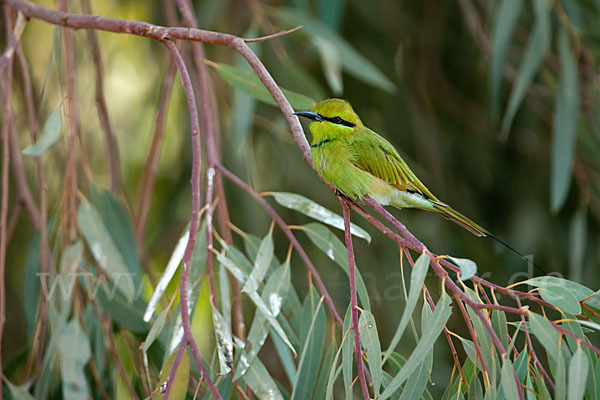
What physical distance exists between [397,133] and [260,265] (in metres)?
1.60

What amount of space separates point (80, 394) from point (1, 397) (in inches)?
7.0

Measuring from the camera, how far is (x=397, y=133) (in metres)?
Answer: 2.81

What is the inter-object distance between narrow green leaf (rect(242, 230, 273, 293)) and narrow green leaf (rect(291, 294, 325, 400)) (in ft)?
0.43

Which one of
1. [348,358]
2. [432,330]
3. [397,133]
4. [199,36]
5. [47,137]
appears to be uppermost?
[199,36]

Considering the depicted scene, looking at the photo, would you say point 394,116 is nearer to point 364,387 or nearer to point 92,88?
point 92,88

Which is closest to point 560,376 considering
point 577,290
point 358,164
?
point 577,290

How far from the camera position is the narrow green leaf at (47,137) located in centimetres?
132

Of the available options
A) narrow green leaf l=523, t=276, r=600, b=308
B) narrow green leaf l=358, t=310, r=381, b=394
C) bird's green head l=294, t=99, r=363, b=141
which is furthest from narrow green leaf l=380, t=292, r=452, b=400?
bird's green head l=294, t=99, r=363, b=141

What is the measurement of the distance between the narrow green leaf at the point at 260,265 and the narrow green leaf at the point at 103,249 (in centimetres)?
38

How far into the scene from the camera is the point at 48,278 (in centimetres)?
158

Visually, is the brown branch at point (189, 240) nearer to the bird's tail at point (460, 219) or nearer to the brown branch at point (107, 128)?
the bird's tail at point (460, 219)

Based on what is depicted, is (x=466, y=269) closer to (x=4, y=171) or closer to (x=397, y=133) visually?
(x=4, y=171)

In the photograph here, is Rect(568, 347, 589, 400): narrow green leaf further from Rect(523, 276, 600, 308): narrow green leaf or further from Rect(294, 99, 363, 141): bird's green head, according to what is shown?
Rect(294, 99, 363, 141): bird's green head

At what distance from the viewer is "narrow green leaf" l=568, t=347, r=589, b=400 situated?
899 mm
